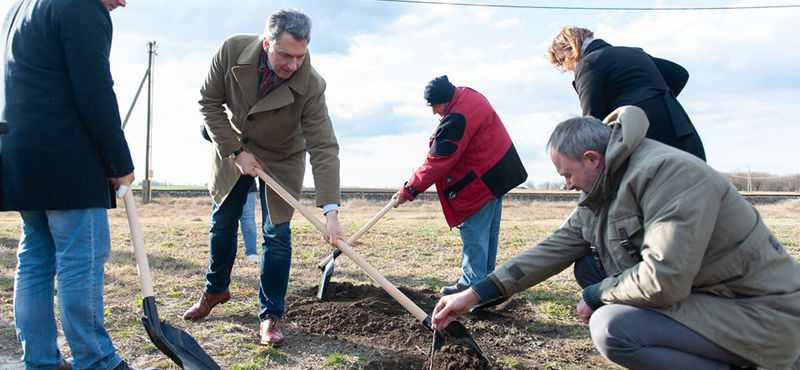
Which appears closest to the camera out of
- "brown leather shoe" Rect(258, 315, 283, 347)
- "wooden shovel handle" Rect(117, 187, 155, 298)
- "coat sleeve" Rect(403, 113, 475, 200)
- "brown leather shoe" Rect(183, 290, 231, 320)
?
"wooden shovel handle" Rect(117, 187, 155, 298)

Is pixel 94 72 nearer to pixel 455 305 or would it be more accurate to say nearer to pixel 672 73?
pixel 455 305

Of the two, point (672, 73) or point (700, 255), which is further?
point (672, 73)

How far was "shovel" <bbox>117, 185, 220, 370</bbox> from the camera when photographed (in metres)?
2.91

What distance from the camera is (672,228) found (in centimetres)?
228

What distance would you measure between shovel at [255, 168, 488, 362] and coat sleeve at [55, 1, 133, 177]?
101 centimetres

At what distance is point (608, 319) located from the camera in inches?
100

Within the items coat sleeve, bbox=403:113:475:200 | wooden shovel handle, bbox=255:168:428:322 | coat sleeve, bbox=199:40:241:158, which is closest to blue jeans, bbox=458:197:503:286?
coat sleeve, bbox=403:113:475:200

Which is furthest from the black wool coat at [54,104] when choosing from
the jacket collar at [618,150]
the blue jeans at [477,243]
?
the blue jeans at [477,243]

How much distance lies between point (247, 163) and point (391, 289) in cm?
111

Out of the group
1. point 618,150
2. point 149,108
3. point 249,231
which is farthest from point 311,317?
point 149,108

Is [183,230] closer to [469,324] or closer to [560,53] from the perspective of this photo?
[469,324]

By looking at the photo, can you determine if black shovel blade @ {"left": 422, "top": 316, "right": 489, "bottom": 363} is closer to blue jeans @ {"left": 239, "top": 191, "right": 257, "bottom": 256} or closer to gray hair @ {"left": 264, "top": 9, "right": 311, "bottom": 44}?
gray hair @ {"left": 264, "top": 9, "right": 311, "bottom": 44}

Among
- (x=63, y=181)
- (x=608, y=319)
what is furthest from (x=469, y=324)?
(x=63, y=181)

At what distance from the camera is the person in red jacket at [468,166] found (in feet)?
15.6
